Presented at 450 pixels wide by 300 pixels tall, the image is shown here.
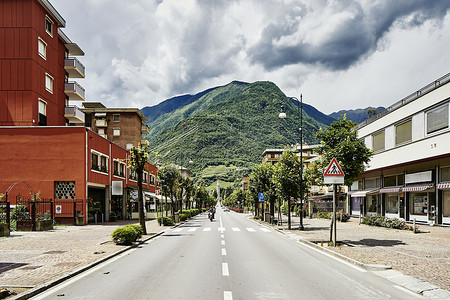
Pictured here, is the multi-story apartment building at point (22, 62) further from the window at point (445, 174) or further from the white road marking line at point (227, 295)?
the window at point (445, 174)

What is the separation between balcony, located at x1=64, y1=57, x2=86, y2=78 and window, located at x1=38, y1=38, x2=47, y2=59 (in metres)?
5.01

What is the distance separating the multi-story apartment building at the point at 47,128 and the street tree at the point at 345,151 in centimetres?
2139

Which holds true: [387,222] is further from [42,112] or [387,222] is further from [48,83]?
[48,83]

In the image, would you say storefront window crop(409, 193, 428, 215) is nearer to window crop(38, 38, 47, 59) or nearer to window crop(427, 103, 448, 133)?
window crop(427, 103, 448, 133)

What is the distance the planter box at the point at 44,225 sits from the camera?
24352mm

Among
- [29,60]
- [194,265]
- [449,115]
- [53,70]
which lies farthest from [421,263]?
[53,70]

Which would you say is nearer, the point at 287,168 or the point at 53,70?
the point at 287,168

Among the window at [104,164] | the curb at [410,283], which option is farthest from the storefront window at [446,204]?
the window at [104,164]

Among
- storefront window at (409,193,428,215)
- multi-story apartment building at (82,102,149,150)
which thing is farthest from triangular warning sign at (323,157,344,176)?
multi-story apartment building at (82,102,149,150)

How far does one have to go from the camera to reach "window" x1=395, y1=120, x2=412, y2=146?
29.6 m

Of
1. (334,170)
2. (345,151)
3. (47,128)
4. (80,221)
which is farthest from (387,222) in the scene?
(47,128)

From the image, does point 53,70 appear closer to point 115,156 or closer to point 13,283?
point 115,156

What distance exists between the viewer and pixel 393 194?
33344mm

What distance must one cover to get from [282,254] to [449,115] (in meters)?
16.8
